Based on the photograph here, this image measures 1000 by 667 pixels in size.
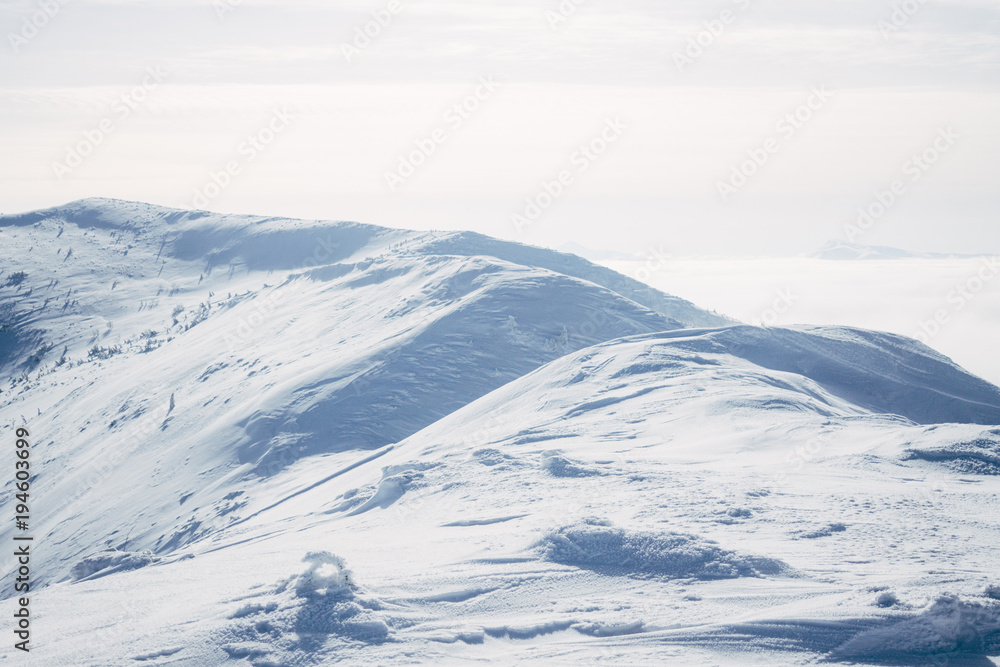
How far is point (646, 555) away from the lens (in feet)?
29.4

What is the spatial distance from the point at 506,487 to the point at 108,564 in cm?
634

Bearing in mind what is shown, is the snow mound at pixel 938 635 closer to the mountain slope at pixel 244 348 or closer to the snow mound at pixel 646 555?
the snow mound at pixel 646 555

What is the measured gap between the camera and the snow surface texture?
25.6 ft

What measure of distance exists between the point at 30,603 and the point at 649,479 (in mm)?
7506

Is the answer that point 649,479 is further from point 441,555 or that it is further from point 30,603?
point 30,603

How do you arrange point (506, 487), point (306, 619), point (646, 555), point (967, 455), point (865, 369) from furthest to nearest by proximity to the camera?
point (865, 369) → point (506, 487) → point (967, 455) → point (646, 555) → point (306, 619)

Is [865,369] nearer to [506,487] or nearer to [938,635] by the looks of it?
[506,487]

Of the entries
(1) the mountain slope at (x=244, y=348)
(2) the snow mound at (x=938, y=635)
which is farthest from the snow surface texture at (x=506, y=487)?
(1) the mountain slope at (x=244, y=348)

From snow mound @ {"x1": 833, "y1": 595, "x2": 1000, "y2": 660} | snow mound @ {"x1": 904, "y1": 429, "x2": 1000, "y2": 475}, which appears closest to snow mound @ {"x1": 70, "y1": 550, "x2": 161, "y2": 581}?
snow mound @ {"x1": 833, "y1": 595, "x2": 1000, "y2": 660}

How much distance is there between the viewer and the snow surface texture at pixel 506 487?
7.82 meters

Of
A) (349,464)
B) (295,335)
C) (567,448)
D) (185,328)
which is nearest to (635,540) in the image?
(567,448)

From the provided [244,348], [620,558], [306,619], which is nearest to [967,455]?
[620,558]

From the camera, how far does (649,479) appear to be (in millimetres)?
11875

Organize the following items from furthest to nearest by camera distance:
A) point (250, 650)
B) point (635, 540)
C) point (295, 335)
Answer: point (295, 335) → point (635, 540) → point (250, 650)
